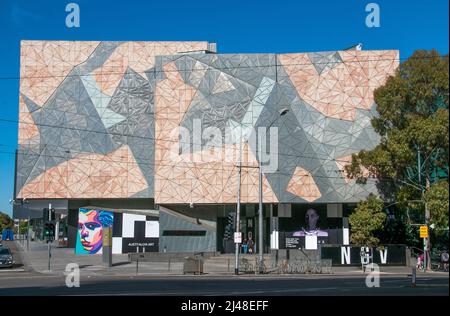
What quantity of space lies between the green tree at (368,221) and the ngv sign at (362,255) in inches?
38.3

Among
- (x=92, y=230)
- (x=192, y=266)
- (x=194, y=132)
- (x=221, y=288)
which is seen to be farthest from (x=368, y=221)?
(x=92, y=230)

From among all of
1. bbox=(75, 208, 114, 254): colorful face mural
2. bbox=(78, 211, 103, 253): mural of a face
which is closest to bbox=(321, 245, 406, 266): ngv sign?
bbox=(75, 208, 114, 254): colorful face mural

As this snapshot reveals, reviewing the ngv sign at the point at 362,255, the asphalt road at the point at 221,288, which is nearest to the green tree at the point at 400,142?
the ngv sign at the point at 362,255

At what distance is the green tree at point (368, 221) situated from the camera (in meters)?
43.9

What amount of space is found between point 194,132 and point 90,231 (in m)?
15.8

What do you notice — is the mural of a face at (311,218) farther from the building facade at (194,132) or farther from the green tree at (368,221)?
the green tree at (368,221)

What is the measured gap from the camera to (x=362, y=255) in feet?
136

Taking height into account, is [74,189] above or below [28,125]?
below

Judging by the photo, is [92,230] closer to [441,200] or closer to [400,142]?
[400,142]

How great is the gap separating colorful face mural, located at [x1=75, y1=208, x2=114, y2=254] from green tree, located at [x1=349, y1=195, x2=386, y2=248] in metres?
25.3
